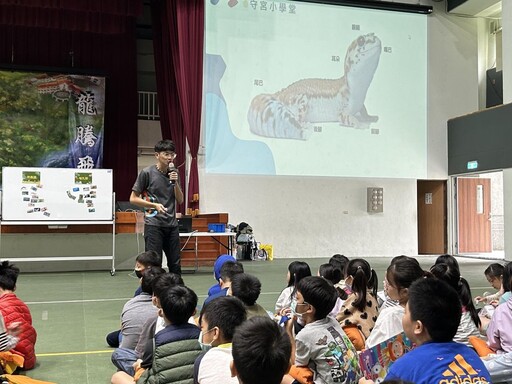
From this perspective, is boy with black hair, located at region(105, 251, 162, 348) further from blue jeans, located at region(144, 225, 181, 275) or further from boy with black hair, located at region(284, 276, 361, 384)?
boy with black hair, located at region(284, 276, 361, 384)

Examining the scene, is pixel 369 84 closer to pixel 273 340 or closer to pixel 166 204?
pixel 166 204

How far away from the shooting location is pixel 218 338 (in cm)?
156

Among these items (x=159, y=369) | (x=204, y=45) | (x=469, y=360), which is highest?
(x=204, y=45)

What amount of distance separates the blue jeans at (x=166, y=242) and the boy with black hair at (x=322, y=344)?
199cm

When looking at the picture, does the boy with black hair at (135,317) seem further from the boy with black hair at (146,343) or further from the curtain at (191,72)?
the curtain at (191,72)

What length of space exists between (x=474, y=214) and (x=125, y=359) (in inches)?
373

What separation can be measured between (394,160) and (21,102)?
6718 millimetres

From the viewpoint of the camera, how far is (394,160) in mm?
9016

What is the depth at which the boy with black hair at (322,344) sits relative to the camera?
5.65 feet

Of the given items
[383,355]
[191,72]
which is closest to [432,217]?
[191,72]

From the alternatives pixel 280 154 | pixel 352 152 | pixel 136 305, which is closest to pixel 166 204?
pixel 136 305

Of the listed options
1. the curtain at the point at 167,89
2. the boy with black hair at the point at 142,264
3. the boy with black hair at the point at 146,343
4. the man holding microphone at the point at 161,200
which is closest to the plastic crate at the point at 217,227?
the curtain at the point at 167,89

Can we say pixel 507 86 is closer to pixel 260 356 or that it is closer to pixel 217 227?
pixel 217 227

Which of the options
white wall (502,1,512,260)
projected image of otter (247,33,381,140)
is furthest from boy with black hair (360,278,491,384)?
white wall (502,1,512,260)
